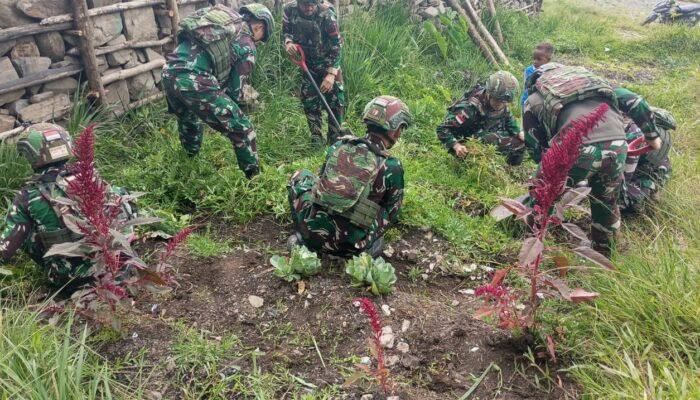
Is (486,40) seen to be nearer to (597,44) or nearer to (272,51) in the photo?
(597,44)

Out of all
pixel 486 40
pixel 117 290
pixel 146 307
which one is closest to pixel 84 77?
pixel 146 307

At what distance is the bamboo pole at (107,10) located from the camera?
4.23 meters

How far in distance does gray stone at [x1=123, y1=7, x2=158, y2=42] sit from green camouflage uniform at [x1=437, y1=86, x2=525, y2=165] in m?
2.93

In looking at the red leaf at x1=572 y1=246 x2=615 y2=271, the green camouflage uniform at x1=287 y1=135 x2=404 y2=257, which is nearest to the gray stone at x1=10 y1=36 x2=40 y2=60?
the green camouflage uniform at x1=287 y1=135 x2=404 y2=257

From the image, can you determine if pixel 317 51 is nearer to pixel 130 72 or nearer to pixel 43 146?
pixel 130 72

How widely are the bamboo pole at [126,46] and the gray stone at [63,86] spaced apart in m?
0.22

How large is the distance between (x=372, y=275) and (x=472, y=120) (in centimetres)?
225

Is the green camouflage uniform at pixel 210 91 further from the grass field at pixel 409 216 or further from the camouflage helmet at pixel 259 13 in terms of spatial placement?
the grass field at pixel 409 216

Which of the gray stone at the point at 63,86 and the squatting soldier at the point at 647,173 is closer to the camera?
the squatting soldier at the point at 647,173

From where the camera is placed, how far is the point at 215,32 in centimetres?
393

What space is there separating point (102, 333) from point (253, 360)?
2.35ft

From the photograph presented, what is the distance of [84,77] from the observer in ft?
15.2

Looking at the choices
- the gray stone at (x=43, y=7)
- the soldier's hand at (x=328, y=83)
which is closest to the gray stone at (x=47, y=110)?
the gray stone at (x=43, y=7)

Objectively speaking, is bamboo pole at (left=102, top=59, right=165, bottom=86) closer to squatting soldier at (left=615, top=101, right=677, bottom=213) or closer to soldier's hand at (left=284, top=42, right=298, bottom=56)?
soldier's hand at (left=284, top=42, right=298, bottom=56)
